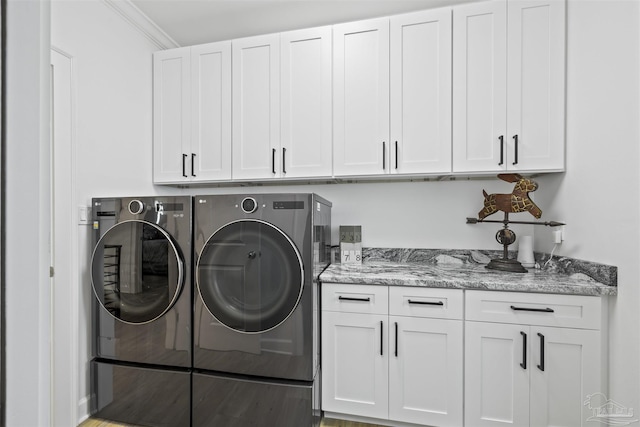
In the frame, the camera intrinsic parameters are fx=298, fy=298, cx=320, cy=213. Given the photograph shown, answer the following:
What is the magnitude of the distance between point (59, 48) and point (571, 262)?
3.19 metres

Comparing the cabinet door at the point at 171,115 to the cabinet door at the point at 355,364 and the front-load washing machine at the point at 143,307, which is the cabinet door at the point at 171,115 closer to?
the front-load washing machine at the point at 143,307

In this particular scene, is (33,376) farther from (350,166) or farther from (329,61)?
(329,61)

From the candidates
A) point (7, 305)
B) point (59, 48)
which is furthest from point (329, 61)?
point (7, 305)

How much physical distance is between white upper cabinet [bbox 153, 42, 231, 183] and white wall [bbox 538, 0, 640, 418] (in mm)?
2228

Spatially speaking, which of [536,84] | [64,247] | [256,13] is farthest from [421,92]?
[64,247]

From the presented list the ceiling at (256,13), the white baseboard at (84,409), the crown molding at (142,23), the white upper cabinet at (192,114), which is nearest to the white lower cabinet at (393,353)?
the white upper cabinet at (192,114)

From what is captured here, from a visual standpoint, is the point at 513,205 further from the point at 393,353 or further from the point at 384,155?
the point at 393,353

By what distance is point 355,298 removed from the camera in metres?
1.75

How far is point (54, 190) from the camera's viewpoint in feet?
5.61

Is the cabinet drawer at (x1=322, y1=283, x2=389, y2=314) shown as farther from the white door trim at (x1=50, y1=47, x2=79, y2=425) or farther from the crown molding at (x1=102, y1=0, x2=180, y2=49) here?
the crown molding at (x1=102, y1=0, x2=180, y2=49)

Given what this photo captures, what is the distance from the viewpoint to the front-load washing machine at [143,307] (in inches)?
69.3

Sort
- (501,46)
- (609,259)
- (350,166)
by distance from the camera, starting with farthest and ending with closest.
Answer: (350,166) < (501,46) < (609,259)

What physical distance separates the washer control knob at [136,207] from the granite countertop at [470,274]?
1163mm

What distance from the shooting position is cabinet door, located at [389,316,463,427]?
164cm
